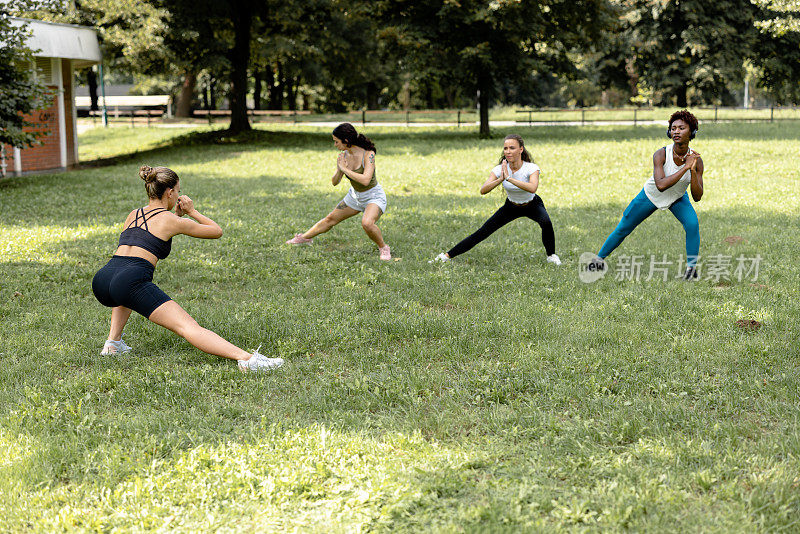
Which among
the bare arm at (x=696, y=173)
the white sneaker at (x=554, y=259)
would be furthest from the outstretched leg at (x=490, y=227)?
the bare arm at (x=696, y=173)

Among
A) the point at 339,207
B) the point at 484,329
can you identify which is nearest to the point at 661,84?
the point at 339,207

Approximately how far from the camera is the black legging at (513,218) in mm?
8797

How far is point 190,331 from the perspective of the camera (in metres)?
5.50

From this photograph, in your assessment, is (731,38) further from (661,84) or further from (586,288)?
(586,288)

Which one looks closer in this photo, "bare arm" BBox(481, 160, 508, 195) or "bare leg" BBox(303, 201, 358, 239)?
"bare arm" BBox(481, 160, 508, 195)

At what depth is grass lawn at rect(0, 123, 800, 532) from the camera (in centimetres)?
366

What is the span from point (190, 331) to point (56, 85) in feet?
69.3

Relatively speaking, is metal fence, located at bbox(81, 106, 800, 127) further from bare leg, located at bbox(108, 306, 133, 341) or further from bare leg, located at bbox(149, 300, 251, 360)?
bare leg, located at bbox(149, 300, 251, 360)

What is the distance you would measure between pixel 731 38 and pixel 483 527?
4074cm

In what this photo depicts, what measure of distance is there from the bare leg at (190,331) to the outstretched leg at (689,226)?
514 centimetres

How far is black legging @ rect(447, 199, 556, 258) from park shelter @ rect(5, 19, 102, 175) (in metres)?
16.6

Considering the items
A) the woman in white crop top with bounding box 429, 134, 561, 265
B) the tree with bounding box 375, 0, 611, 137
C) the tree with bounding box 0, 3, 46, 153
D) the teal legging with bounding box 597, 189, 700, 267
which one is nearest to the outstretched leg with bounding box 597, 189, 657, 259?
the teal legging with bounding box 597, 189, 700, 267

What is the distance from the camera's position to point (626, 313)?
673cm

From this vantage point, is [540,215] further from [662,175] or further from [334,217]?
[334,217]
